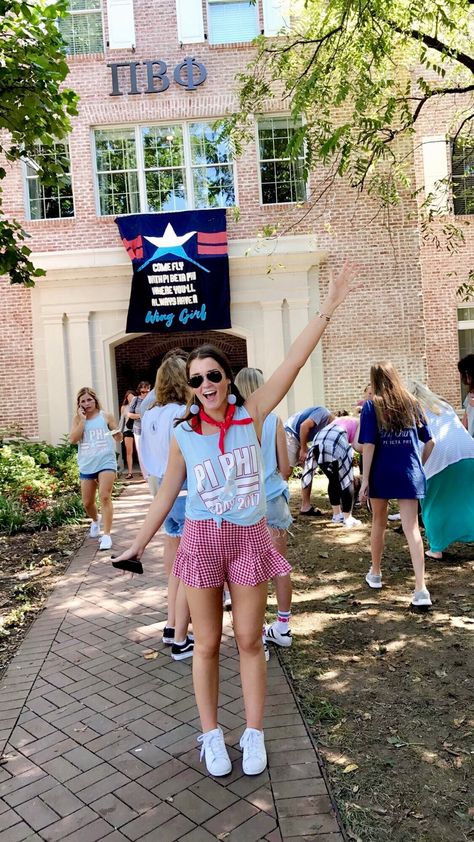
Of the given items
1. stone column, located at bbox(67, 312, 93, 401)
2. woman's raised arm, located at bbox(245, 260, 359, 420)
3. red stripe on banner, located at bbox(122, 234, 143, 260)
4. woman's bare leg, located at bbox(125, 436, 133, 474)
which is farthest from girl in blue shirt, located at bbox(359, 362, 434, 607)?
stone column, located at bbox(67, 312, 93, 401)

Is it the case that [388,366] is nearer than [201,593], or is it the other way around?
[201,593]

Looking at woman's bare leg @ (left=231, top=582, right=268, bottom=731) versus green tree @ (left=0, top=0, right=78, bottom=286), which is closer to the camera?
woman's bare leg @ (left=231, top=582, right=268, bottom=731)

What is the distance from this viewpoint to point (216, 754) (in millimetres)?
3020

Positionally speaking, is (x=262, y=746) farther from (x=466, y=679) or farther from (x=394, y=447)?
(x=394, y=447)

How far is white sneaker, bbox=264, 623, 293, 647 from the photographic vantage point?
14.7ft

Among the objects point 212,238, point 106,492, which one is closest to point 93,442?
point 106,492

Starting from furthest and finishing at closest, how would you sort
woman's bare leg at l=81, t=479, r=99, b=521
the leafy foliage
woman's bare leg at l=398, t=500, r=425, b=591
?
woman's bare leg at l=81, t=479, r=99, b=521 → the leafy foliage → woman's bare leg at l=398, t=500, r=425, b=591

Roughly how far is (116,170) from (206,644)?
12680 mm

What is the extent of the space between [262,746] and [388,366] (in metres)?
2.96

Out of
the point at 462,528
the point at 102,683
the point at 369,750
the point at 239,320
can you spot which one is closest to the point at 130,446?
the point at 239,320

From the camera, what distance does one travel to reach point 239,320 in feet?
45.0

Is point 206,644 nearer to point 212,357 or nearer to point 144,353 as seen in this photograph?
point 212,357

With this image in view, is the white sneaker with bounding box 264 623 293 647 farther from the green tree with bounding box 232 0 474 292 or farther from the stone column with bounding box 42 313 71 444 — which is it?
the stone column with bounding box 42 313 71 444

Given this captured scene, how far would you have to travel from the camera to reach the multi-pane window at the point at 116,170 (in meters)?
13.8
